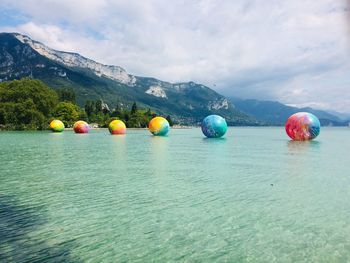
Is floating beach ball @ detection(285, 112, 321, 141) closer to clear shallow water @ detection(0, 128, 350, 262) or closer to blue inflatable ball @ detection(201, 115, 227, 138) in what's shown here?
blue inflatable ball @ detection(201, 115, 227, 138)

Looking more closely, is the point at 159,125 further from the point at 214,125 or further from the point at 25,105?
the point at 25,105

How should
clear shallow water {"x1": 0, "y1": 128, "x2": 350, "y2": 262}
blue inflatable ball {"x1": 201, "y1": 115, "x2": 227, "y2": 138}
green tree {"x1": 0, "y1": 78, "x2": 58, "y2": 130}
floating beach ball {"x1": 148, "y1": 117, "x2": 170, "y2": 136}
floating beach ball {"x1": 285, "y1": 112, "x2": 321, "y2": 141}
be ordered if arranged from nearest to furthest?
1. clear shallow water {"x1": 0, "y1": 128, "x2": 350, "y2": 262}
2. floating beach ball {"x1": 285, "y1": 112, "x2": 321, "y2": 141}
3. blue inflatable ball {"x1": 201, "y1": 115, "x2": 227, "y2": 138}
4. floating beach ball {"x1": 148, "y1": 117, "x2": 170, "y2": 136}
5. green tree {"x1": 0, "y1": 78, "x2": 58, "y2": 130}

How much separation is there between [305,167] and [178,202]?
29.1 feet

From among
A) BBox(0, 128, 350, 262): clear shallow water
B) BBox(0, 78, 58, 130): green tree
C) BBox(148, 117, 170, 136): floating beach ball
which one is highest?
BBox(0, 78, 58, 130): green tree

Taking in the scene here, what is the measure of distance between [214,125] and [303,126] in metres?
9.20

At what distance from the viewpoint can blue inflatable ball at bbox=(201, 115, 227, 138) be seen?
3650cm

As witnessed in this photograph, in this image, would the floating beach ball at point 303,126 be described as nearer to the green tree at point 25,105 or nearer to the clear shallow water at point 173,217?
the clear shallow water at point 173,217

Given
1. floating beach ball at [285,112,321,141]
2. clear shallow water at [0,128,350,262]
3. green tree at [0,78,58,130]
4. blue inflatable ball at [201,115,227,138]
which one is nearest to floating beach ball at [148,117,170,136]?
blue inflatable ball at [201,115,227,138]

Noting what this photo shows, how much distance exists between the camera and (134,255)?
17.5 feet

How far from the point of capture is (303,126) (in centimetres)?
3219

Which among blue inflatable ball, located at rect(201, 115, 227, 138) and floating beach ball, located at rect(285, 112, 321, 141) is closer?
floating beach ball, located at rect(285, 112, 321, 141)

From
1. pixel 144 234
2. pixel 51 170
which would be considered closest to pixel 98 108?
pixel 51 170

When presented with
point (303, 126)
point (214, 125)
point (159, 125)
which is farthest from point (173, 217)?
point (159, 125)

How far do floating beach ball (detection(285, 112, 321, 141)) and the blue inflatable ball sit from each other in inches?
274
